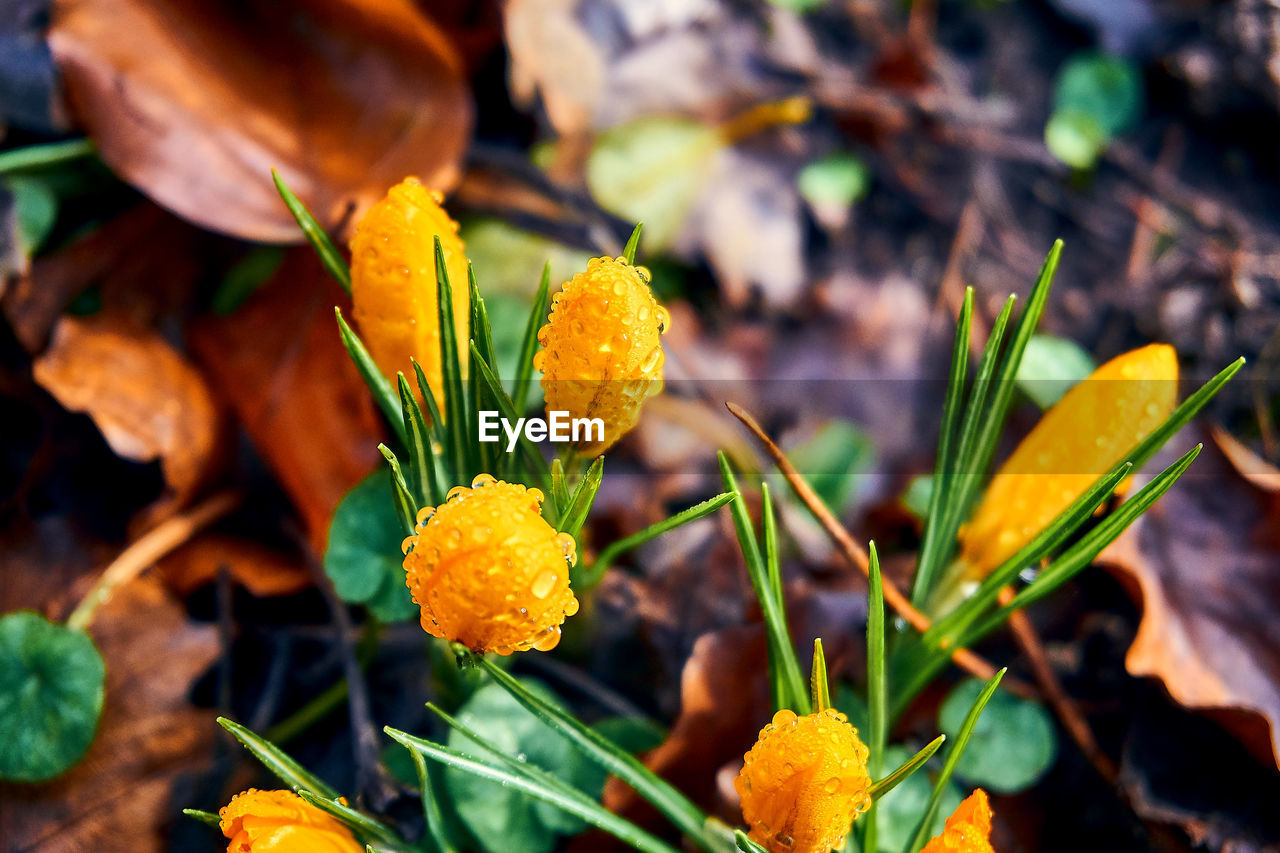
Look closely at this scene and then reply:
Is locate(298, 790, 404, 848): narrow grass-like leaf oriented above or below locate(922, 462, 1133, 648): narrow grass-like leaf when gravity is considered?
below

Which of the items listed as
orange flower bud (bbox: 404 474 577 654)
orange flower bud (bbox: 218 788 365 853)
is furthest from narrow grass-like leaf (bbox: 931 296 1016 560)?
orange flower bud (bbox: 218 788 365 853)

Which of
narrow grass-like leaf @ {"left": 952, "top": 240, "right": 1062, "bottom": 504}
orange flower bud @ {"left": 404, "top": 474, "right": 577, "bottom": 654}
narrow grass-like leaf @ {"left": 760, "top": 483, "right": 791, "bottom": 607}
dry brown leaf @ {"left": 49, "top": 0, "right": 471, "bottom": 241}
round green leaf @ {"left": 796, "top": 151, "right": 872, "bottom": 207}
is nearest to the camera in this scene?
orange flower bud @ {"left": 404, "top": 474, "right": 577, "bottom": 654}

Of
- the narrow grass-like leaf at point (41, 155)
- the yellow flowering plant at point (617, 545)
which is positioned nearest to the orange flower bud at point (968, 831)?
the yellow flowering plant at point (617, 545)

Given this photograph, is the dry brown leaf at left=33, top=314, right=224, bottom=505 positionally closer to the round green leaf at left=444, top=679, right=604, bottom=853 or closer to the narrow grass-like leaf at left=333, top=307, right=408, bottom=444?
the narrow grass-like leaf at left=333, top=307, right=408, bottom=444

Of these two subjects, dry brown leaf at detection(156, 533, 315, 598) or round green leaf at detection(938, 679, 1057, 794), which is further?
dry brown leaf at detection(156, 533, 315, 598)

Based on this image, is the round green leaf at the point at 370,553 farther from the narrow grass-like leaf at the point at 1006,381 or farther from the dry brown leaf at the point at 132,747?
the narrow grass-like leaf at the point at 1006,381

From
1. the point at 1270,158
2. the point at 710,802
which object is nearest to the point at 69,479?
the point at 710,802
